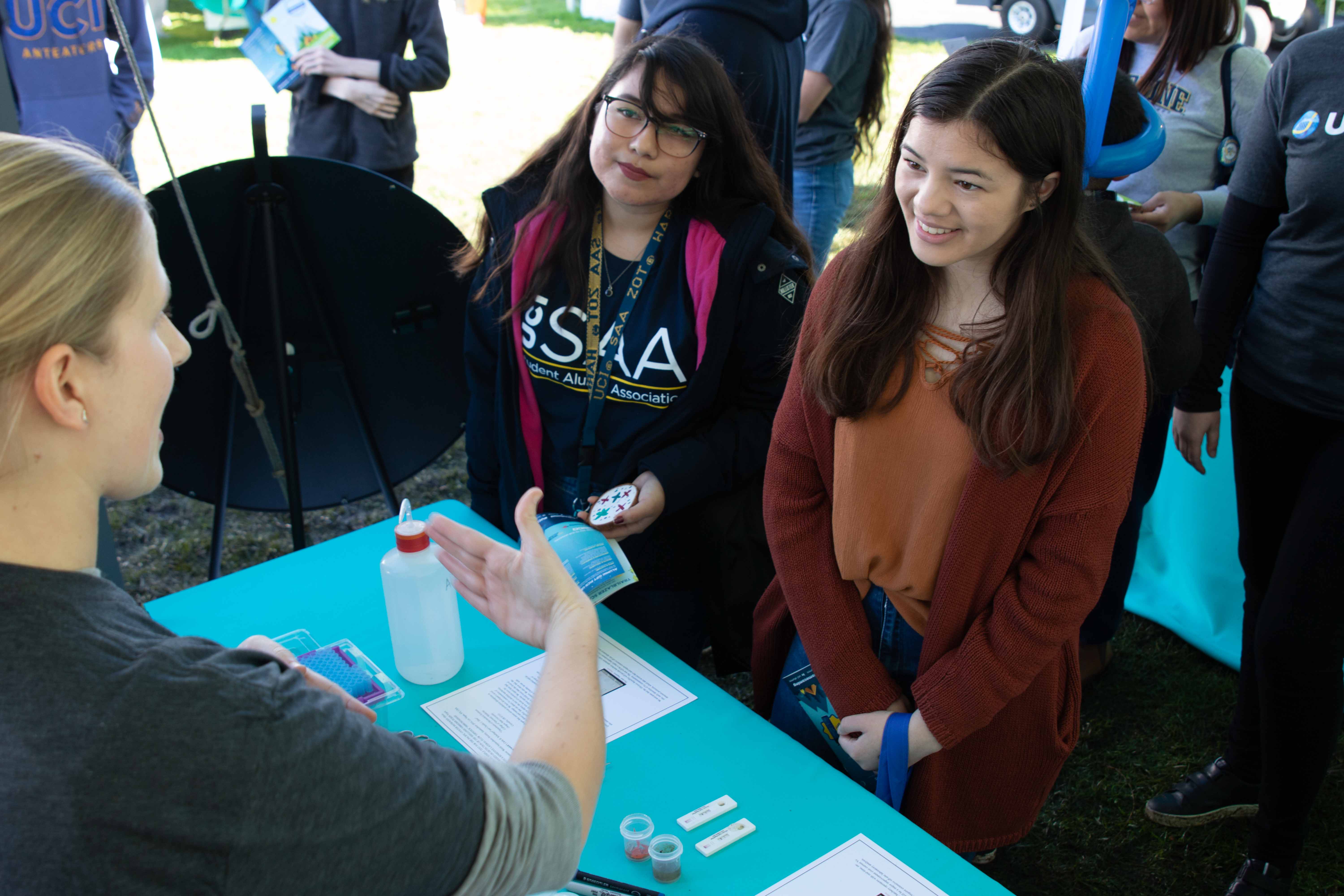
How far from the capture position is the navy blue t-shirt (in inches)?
75.3

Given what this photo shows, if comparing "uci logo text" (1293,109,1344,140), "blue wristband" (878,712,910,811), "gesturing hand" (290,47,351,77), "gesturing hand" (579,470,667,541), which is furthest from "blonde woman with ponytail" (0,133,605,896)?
"gesturing hand" (290,47,351,77)

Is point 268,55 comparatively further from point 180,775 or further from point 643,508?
point 180,775

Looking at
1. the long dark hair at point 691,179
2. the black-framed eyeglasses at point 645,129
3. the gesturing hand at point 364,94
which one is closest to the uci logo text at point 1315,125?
the long dark hair at point 691,179

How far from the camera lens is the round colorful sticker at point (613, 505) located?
66.6 inches

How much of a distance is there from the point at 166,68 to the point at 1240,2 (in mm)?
10856

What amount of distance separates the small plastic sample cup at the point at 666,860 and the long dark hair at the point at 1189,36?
6.66 feet

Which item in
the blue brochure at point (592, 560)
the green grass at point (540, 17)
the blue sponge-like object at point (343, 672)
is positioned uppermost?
the green grass at point (540, 17)

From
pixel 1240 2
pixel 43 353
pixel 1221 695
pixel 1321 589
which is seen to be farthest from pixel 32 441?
pixel 1221 695

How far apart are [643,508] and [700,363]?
304mm

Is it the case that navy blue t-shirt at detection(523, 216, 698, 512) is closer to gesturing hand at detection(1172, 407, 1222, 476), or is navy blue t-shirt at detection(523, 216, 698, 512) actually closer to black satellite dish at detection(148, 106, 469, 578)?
black satellite dish at detection(148, 106, 469, 578)

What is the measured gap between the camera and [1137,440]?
1340mm

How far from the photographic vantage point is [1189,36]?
7.44 ft

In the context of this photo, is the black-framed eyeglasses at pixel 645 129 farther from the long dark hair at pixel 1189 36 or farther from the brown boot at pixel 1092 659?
the brown boot at pixel 1092 659

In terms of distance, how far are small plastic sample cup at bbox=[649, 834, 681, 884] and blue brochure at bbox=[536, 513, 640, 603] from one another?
408mm
